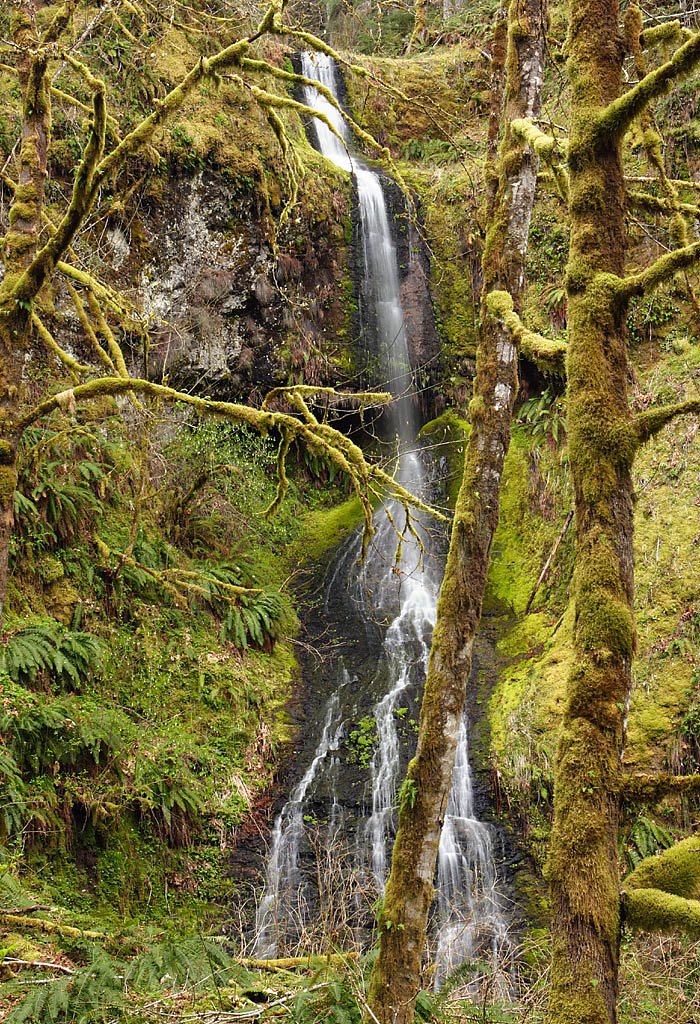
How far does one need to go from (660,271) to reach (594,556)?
883 millimetres

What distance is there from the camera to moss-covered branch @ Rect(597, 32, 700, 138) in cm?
221

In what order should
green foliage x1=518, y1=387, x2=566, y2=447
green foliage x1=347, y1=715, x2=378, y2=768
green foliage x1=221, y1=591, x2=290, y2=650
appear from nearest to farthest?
green foliage x1=347, y1=715, x2=378, y2=768 < green foliage x1=221, y1=591, x2=290, y2=650 < green foliage x1=518, y1=387, x2=566, y2=447

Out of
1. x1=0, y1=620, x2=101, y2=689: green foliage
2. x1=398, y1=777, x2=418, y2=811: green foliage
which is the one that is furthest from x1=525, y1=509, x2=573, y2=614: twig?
x1=398, y1=777, x2=418, y2=811: green foliage

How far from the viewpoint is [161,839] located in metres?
8.48

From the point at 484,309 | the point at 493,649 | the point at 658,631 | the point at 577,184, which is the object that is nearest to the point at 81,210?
the point at 484,309

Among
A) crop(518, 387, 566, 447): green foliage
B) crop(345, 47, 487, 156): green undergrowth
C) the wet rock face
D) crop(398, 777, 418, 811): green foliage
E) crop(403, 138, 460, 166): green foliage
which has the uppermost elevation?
crop(345, 47, 487, 156): green undergrowth

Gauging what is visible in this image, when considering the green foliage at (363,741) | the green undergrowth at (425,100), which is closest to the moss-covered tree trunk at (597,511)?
the green foliage at (363,741)

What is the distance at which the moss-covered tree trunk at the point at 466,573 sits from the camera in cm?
401

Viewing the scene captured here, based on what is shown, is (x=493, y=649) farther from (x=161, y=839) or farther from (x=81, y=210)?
(x=81, y=210)

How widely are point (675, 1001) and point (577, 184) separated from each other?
4526 mm

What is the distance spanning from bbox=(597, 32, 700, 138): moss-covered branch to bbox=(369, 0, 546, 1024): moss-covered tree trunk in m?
1.51

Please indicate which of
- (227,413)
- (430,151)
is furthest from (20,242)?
(430,151)

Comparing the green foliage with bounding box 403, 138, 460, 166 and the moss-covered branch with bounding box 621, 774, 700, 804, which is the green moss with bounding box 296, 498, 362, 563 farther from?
the moss-covered branch with bounding box 621, 774, 700, 804

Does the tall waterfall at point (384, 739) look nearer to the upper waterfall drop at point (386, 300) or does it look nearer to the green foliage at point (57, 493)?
the upper waterfall drop at point (386, 300)
